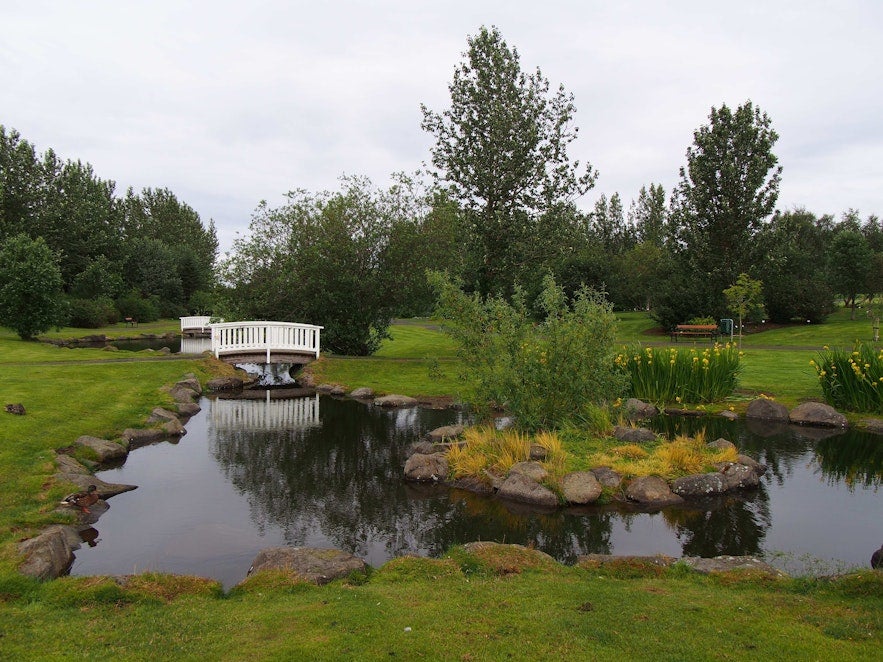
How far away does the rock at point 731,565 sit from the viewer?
6398 mm

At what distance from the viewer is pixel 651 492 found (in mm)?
9695

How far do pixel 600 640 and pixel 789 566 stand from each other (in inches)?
154

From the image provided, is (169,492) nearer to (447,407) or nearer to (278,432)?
(278,432)

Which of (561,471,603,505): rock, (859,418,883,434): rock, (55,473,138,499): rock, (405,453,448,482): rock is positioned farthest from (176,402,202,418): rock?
(859,418,883,434): rock

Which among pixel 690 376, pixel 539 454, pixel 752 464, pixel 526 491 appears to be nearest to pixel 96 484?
pixel 526 491

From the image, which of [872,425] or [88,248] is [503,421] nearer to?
[872,425]

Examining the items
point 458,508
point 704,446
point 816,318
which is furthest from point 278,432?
point 816,318

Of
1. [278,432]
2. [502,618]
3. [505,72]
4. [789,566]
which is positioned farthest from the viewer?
[505,72]

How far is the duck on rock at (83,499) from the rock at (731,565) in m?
7.96

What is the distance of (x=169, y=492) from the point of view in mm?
10023

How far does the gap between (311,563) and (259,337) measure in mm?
16998

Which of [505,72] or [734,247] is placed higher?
[505,72]

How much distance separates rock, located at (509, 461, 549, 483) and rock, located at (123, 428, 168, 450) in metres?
7.75

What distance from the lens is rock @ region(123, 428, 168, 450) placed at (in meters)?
12.7
